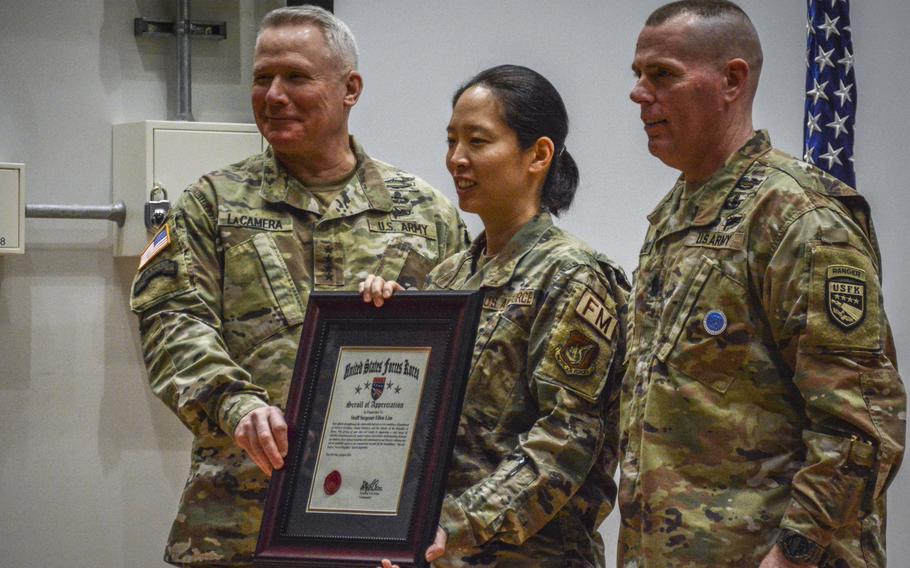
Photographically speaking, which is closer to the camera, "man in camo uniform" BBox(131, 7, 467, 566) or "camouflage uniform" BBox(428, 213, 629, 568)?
"camouflage uniform" BBox(428, 213, 629, 568)

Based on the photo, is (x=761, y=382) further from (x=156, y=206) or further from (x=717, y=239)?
(x=156, y=206)

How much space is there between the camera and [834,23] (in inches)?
134

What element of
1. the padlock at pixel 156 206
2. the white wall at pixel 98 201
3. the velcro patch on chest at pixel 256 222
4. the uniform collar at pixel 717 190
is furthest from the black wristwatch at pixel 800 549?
the white wall at pixel 98 201

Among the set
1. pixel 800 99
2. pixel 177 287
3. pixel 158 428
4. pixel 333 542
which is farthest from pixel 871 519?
pixel 800 99

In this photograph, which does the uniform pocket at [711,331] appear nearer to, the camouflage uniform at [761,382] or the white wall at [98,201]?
the camouflage uniform at [761,382]

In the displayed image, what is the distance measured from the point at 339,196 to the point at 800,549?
1330mm

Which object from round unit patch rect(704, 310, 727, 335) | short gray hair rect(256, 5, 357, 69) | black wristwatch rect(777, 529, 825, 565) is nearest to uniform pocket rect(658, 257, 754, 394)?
round unit patch rect(704, 310, 727, 335)

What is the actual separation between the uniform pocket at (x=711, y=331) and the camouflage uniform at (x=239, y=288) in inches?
32.5

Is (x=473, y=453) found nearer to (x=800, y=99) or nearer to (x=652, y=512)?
(x=652, y=512)

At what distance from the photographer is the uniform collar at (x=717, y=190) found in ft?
6.69

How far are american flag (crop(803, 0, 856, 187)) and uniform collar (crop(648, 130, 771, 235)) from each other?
1.32 metres

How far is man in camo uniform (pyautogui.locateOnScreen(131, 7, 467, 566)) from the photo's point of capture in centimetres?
252

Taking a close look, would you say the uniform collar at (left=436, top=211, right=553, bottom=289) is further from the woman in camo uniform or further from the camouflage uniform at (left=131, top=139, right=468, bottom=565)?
the camouflage uniform at (left=131, top=139, right=468, bottom=565)

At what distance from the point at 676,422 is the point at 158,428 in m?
2.33
